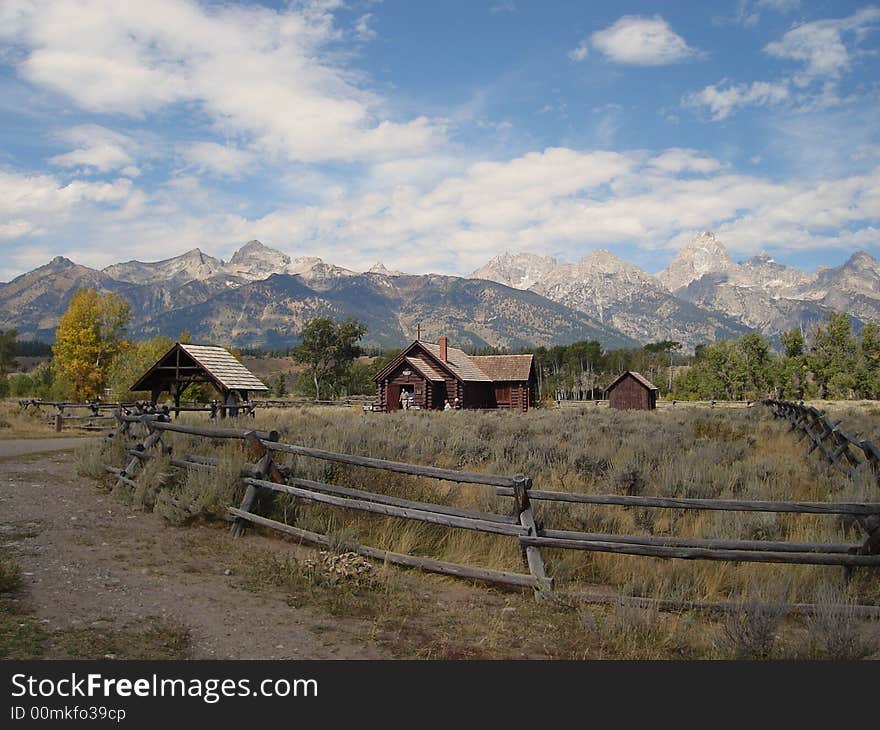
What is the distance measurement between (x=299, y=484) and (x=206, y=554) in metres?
1.62

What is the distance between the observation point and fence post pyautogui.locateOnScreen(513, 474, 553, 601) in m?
6.77

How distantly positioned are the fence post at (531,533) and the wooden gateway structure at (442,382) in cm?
3699

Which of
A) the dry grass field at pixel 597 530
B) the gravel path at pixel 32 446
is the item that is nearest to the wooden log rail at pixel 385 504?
the dry grass field at pixel 597 530

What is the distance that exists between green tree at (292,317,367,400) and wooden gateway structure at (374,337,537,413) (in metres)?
43.5

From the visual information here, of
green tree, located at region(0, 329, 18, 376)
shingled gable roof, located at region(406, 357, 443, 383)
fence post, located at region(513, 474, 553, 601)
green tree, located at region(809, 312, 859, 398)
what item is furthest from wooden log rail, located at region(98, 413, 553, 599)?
green tree, located at region(809, 312, 859, 398)

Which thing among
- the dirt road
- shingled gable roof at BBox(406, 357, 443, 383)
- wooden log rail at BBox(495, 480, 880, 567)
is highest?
shingled gable roof at BBox(406, 357, 443, 383)

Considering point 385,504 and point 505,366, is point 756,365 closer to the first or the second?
point 505,366

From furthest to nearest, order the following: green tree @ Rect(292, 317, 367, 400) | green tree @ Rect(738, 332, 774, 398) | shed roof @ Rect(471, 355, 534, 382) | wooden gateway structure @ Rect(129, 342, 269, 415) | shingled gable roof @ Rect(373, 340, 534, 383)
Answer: green tree @ Rect(292, 317, 367, 400) → green tree @ Rect(738, 332, 774, 398) → shed roof @ Rect(471, 355, 534, 382) → shingled gable roof @ Rect(373, 340, 534, 383) → wooden gateway structure @ Rect(129, 342, 269, 415)

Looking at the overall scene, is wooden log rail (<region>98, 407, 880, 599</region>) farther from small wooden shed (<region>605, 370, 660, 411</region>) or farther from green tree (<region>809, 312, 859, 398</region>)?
green tree (<region>809, 312, 859, 398</region>)

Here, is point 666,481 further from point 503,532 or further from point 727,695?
point 727,695

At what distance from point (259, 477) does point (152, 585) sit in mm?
2626

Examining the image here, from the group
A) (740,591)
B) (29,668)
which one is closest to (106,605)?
(29,668)

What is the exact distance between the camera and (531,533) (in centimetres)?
709

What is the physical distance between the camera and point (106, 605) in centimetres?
619
